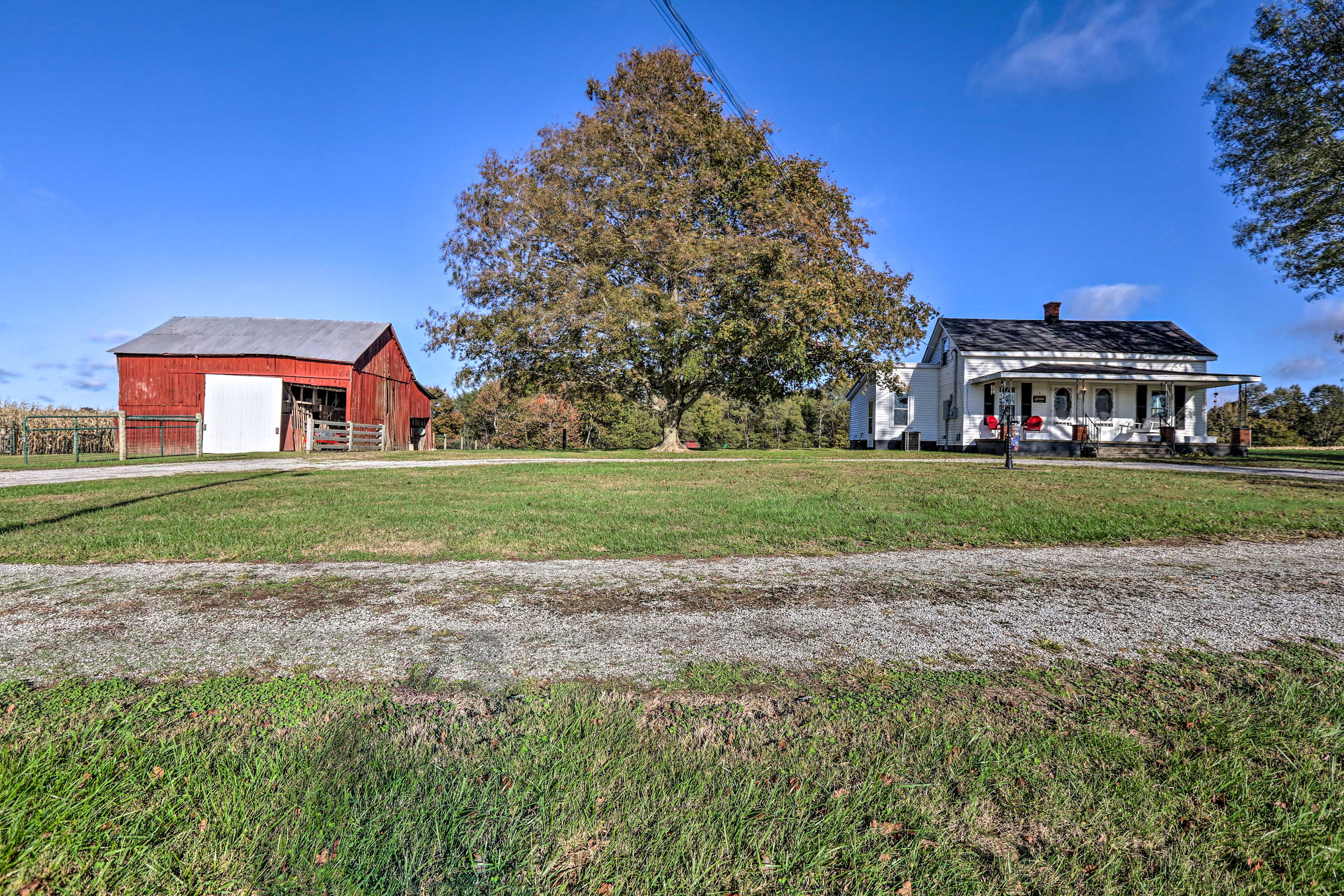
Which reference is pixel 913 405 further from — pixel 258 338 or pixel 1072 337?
pixel 258 338

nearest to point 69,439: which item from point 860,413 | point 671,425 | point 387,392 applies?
point 387,392

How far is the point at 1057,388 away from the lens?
91.5 ft

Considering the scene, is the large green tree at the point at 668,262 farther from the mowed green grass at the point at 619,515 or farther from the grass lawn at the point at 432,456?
the mowed green grass at the point at 619,515

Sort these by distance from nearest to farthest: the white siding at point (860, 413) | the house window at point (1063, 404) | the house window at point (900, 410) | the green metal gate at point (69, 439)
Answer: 1. the green metal gate at point (69, 439)
2. the house window at point (1063, 404)
3. the house window at point (900, 410)
4. the white siding at point (860, 413)

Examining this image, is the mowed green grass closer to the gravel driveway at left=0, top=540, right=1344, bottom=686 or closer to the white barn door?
the gravel driveway at left=0, top=540, right=1344, bottom=686

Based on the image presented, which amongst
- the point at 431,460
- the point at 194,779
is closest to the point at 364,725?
the point at 194,779

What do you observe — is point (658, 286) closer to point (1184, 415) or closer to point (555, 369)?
point (555, 369)

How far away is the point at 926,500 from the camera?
338 inches

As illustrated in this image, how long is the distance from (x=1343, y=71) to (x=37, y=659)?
3134 centimetres

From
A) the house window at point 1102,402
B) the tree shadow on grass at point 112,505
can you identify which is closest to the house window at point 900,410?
the house window at point 1102,402

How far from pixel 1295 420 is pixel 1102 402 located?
94.0 feet

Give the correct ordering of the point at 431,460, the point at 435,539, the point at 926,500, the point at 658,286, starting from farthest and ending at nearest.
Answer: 1. the point at 658,286
2. the point at 431,460
3. the point at 926,500
4. the point at 435,539

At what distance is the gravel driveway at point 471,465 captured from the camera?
12.5 meters

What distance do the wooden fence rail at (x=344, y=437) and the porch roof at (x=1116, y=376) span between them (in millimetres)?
28970
